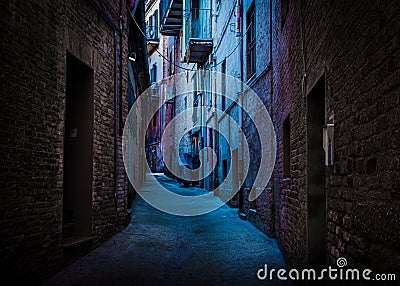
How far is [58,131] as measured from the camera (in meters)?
6.77

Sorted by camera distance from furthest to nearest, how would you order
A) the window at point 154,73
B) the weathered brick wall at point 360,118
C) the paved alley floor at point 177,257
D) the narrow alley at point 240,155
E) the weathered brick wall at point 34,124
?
1. the window at point 154,73
2. the paved alley floor at point 177,257
3. the weathered brick wall at point 34,124
4. the narrow alley at point 240,155
5. the weathered brick wall at point 360,118

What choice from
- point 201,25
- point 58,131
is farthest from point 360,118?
point 201,25

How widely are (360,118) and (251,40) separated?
9.77m

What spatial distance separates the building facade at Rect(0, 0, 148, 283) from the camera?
5.44 m

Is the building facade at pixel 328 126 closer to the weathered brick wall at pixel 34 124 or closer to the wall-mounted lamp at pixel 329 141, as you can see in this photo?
the wall-mounted lamp at pixel 329 141

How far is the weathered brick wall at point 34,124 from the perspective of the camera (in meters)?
5.33

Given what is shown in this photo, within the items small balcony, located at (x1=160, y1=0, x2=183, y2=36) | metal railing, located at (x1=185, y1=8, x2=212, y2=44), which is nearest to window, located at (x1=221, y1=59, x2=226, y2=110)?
metal railing, located at (x1=185, y1=8, x2=212, y2=44)

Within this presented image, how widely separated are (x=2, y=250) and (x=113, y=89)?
16.8 feet

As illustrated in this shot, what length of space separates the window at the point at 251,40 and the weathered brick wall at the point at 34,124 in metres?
5.38

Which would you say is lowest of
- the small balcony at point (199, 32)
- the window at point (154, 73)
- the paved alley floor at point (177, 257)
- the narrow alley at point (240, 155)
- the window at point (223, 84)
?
the paved alley floor at point (177, 257)

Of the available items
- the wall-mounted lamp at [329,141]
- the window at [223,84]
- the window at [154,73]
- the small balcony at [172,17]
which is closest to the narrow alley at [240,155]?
the wall-mounted lamp at [329,141]

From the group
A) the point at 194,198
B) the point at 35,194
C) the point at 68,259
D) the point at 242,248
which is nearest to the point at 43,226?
the point at 35,194

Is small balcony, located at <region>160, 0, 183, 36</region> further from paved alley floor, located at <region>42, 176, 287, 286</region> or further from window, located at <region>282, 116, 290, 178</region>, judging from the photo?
window, located at <region>282, 116, 290, 178</region>

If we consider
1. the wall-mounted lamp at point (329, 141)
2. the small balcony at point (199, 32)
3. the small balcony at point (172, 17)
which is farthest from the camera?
the small balcony at point (172, 17)
